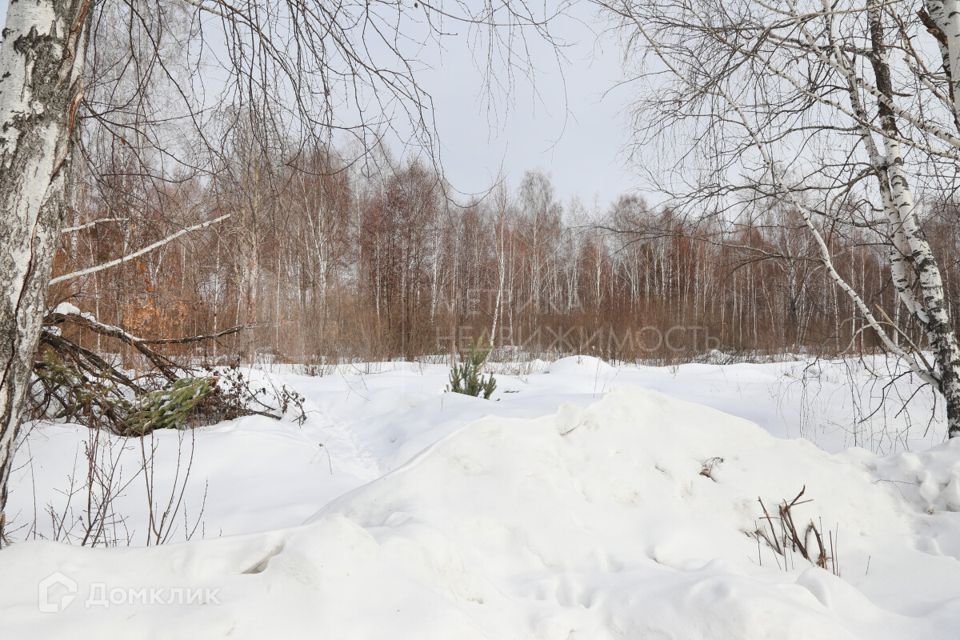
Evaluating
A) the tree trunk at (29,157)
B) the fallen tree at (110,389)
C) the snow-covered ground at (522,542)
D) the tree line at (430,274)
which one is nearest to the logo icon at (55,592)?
the snow-covered ground at (522,542)

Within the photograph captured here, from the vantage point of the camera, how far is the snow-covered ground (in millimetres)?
984

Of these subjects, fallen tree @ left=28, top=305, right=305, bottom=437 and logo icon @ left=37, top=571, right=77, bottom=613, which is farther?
fallen tree @ left=28, top=305, right=305, bottom=437

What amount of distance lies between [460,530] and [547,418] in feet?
2.85

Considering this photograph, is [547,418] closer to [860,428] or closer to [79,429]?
[79,429]

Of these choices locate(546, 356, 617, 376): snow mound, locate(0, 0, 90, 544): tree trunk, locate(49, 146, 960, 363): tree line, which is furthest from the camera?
locate(546, 356, 617, 376): snow mound

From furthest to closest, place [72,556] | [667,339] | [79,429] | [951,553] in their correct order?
[667,339]
[79,429]
[951,553]
[72,556]

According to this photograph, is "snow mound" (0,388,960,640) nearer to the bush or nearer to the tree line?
the tree line

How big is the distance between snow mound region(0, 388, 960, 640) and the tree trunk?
0.51 meters

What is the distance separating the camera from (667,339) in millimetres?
14703

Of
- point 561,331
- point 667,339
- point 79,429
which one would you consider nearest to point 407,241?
point 561,331

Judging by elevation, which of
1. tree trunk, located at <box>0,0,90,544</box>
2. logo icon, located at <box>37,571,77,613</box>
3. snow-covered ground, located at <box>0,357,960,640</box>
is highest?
tree trunk, located at <box>0,0,90,544</box>

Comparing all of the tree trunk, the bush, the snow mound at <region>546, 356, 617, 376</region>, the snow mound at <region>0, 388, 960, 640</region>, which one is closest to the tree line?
the bush

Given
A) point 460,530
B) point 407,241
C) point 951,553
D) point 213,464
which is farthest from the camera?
point 407,241

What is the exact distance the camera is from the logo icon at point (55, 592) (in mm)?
907
